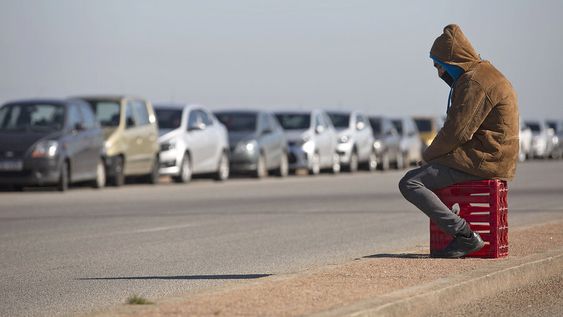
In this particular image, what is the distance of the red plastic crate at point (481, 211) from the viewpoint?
11586mm

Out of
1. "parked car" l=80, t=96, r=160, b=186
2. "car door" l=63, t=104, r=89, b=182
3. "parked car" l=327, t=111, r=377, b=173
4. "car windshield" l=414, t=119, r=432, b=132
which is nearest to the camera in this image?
"car door" l=63, t=104, r=89, b=182

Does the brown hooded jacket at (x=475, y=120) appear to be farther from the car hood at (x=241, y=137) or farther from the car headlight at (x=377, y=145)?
the car headlight at (x=377, y=145)

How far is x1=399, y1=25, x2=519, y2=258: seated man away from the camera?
37.3ft

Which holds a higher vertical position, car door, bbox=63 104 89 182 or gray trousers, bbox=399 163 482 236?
gray trousers, bbox=399 163 482 236

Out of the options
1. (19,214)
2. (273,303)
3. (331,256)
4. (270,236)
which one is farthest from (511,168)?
(19,214)

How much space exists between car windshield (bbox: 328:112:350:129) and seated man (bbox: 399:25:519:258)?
31.4 m

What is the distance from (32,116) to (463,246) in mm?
16414

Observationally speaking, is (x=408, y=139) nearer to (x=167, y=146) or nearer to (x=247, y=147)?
(x=247, y=147)

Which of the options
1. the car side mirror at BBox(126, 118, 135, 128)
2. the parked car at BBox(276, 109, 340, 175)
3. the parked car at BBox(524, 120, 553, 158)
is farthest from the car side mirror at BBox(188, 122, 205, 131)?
the parked car at BBox(524, 120, 553, 158)

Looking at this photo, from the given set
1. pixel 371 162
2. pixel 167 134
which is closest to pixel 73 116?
pixel 167 134

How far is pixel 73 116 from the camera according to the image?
26828 mm

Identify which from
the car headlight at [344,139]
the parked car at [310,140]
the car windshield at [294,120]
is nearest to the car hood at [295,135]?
the parked car at [310,140]

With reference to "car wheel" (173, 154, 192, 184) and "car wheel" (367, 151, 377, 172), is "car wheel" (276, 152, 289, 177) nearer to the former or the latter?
"car wheel" (173, 154, 192, 184)

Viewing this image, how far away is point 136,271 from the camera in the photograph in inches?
482
